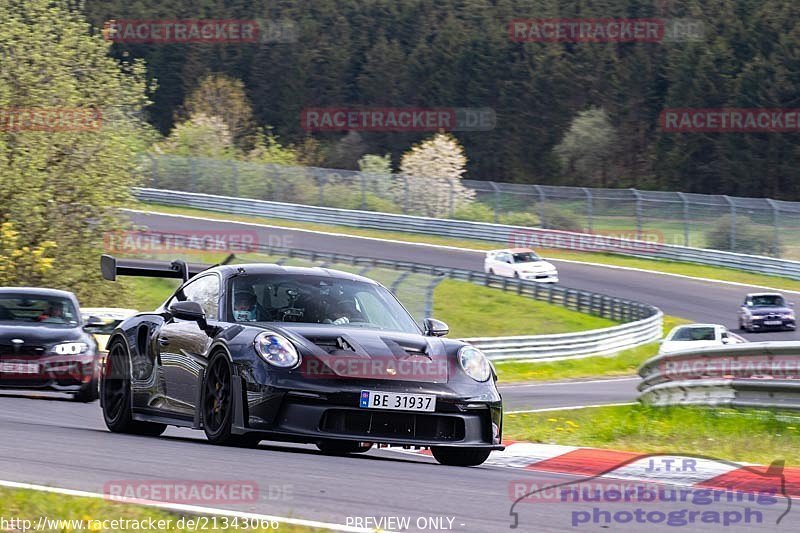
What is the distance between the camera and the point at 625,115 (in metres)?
87.9

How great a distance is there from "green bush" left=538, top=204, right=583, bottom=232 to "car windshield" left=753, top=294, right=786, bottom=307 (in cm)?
1701

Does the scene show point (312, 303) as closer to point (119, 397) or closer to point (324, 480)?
point (119, 397)

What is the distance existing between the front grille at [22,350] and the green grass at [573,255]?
2962 centimetres

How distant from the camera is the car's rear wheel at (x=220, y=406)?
8.70 m

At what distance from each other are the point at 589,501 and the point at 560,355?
23.8 meters

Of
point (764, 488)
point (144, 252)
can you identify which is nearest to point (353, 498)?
point (764, 488)

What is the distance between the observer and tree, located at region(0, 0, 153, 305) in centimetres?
2953

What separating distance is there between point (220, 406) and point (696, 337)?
22.1m

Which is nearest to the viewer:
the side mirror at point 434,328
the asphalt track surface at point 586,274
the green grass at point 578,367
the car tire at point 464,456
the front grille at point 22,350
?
the car tire at point 464,456

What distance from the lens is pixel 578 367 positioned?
30438 mm
